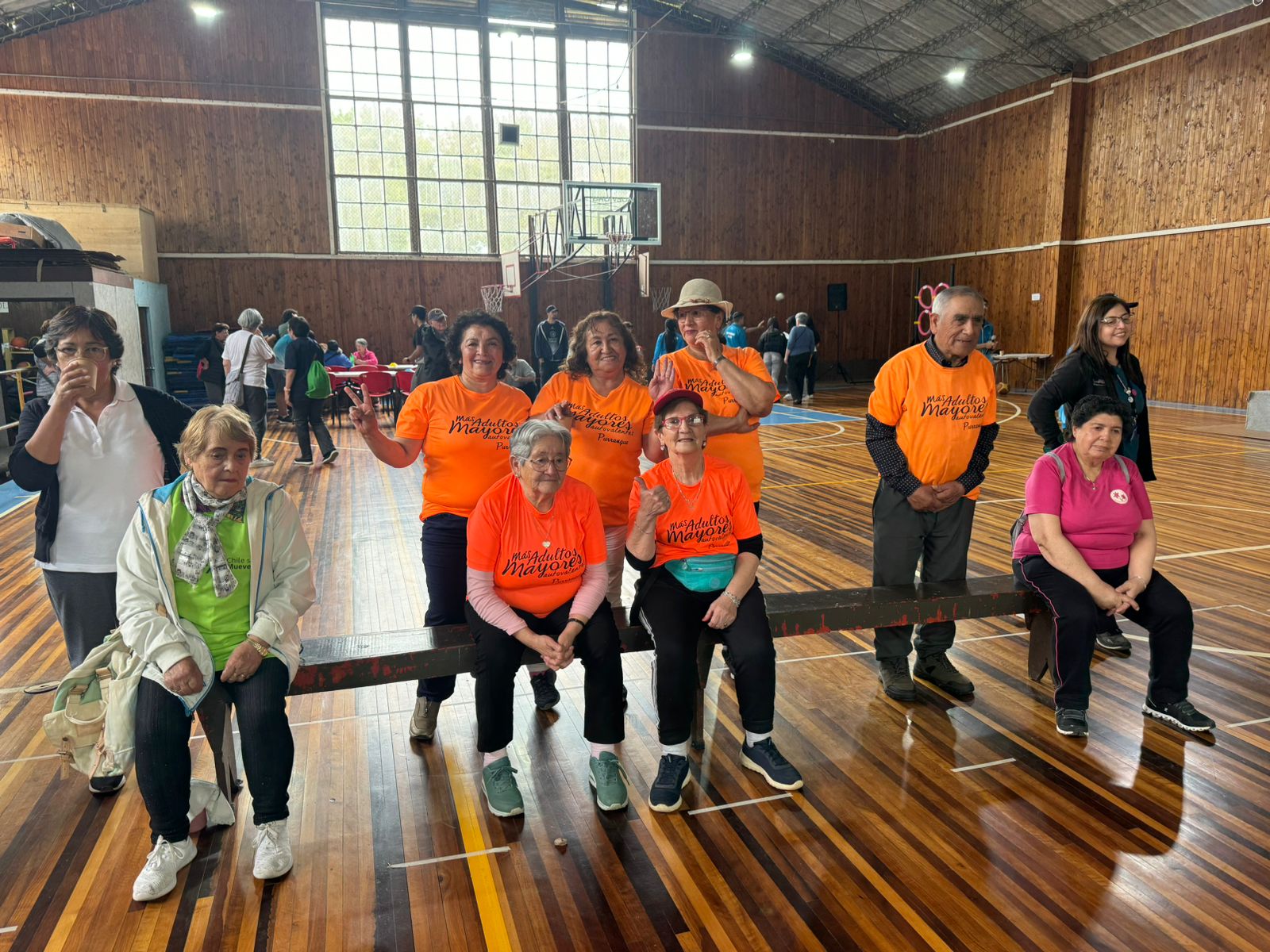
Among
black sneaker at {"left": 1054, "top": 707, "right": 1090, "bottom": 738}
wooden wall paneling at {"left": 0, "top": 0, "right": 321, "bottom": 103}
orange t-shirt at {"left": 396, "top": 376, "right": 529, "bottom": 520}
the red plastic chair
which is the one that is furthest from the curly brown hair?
wooden wall paneling at {"left": 0, "top": 0, "right": 321, "bottom": 103}

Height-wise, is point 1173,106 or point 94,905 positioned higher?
point 1173,106

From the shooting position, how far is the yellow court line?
1.97 metres

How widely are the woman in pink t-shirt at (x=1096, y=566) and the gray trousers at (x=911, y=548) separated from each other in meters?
0.26

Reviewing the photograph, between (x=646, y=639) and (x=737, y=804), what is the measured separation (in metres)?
0.59

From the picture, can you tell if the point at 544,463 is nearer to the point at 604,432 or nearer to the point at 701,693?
the point at 604,432

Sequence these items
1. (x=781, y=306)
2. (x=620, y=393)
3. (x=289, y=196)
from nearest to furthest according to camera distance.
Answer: (x=620, y=393), (x=289, y=196), (x=781, y=306)

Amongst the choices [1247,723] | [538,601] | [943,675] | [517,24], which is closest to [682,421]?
[538,601]

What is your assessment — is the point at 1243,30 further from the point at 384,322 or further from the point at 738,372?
the point at 384,322

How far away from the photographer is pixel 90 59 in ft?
48.7

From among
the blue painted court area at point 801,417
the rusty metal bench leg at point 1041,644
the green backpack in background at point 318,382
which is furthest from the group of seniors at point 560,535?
the blue painted court area at point 801,417

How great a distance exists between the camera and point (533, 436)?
244 cm

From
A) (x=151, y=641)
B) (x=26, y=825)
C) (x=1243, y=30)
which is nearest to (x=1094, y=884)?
(x=151, y=641)

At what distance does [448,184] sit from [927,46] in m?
9.66

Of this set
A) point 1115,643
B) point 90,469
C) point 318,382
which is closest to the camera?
point 90,469
